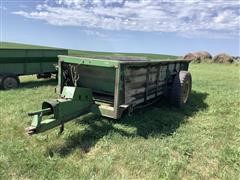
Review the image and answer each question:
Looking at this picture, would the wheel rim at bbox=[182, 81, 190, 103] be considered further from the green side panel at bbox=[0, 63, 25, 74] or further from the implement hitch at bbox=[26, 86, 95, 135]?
the green side panel at bbox=[0, 63, 25, 74]

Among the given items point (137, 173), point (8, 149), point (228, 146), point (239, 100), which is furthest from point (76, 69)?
point (239, 100)

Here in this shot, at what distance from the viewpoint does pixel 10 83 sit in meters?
9.97

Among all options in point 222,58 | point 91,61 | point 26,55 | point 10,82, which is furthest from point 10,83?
point 222,58

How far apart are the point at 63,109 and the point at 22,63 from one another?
21.2ft

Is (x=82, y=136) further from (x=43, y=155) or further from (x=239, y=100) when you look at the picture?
(x=239, y=100)

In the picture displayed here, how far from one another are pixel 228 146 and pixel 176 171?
1438mm

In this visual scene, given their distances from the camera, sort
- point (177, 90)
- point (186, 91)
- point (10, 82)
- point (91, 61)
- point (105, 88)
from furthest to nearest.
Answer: point (10, 82)
point (186, 91)
point (177, 90)
point (105, 88)
point (91, 61)

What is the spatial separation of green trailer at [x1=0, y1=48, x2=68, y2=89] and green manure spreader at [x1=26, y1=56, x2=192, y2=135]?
192 inches

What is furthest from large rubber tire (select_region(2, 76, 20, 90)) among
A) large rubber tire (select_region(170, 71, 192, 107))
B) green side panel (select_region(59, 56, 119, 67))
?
large rubber tire (select_region(170, 71, 192, 107))

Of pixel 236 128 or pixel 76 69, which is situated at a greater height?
pixel 76 69

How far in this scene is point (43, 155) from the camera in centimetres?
425

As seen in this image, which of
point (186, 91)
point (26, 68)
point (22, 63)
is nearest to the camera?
point (186, 91)

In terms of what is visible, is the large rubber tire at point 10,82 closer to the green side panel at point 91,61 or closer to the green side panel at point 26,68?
the green side panel at point 26,68

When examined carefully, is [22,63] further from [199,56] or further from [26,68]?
[199,56]
